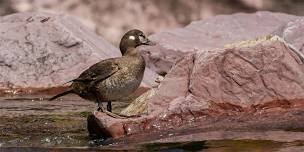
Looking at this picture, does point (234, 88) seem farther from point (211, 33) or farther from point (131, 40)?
point (211, 33)

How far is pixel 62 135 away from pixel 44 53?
4682 mm

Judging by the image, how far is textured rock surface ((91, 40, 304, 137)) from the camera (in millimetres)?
7582

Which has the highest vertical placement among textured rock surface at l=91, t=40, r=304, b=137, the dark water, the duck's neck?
the duck's neck

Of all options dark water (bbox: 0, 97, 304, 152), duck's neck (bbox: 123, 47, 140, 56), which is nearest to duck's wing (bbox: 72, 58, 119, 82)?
duck's neck (bbox: 123, 47, 140, 56)

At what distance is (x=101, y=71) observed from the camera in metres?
7.79

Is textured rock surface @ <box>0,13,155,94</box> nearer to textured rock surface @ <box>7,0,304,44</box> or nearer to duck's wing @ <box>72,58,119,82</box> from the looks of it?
textured rock surface @ <box>7,0,304,44</box>

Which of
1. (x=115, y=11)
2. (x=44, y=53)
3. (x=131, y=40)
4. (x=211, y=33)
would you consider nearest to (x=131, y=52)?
(x=131, y=40)

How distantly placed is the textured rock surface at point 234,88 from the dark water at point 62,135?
0.53 metres

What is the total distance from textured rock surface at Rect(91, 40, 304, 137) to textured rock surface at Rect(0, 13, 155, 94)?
170 inches

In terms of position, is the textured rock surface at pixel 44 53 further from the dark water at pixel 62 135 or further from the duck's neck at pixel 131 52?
the duck's neck at pixel 131 52

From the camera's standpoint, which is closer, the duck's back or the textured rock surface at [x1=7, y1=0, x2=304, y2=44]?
the duck's back

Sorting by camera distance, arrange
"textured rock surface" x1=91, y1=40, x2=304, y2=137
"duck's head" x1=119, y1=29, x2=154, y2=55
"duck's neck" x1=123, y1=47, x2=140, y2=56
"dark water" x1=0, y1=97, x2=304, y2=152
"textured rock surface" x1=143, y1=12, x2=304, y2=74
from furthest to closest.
A: "textured rock surface" x1=143, y1=12, x2=304, y2=74, "duck's head" x1=119, y1=29, x2=154, y2=55, "duck's neck" x1=123, y1=47, x2=140, y2=56, "textured rock surface" x1=91, y1=40, x2=304, y2=137, "dark water" x1=0, y1=97, x2=304, y2=152

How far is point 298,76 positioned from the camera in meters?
7.85

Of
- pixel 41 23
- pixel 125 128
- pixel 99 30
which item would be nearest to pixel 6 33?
pixel 41 23
